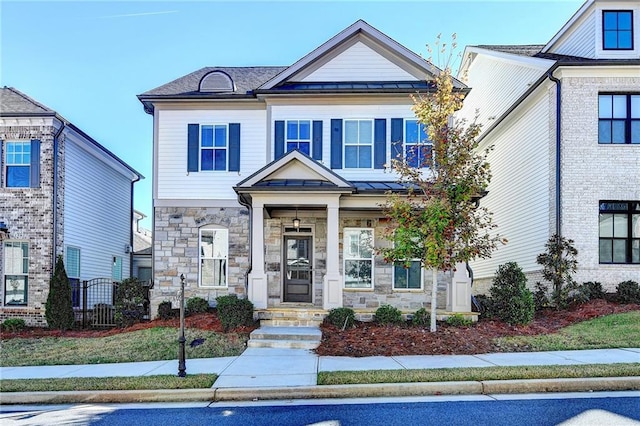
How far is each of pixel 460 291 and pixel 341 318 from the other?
10.4ft

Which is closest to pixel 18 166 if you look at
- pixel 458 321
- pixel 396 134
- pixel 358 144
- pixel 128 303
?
pixel 128 303

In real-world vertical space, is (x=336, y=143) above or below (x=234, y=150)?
above

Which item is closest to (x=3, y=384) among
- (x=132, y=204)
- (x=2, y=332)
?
(x=2, y=332)

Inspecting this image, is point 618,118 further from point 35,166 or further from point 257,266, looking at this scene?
point 35,166

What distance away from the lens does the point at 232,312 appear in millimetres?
10703

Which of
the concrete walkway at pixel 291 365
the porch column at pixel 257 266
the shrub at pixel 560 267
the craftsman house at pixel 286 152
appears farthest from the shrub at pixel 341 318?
the shrub at pixel 560 267

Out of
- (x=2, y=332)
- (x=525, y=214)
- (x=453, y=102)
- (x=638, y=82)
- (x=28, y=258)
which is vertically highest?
(x=638, y=82)

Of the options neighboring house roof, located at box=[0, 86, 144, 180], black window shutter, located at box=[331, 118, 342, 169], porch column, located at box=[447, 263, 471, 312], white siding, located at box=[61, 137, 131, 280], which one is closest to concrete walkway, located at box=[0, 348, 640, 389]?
porch column, located at box=[447, 263, 471, 312]

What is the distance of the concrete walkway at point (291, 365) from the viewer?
738 cm

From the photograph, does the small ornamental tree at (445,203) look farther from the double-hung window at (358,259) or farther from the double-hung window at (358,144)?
the double-hung window at (358,144)

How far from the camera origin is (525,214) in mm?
15258

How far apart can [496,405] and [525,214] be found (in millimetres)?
10511

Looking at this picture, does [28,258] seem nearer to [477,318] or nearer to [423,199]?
[423,199]

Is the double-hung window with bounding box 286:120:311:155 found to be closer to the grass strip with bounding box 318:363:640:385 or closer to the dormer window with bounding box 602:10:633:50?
the grass strip with bounding box 318:363:640:385
